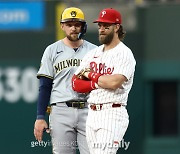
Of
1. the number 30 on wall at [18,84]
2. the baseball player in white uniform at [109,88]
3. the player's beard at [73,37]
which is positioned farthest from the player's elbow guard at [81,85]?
the number 30 on wall at [18,84]

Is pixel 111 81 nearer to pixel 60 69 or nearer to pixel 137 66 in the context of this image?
pixel 60 69

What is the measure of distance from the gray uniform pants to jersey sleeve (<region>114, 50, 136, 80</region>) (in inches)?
23.4

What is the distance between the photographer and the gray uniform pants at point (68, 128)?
521 cm

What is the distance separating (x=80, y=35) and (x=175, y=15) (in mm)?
4754

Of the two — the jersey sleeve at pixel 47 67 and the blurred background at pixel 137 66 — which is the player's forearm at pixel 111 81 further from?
the blurred background at pixel 137 66

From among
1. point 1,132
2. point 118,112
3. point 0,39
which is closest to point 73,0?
point 0,39

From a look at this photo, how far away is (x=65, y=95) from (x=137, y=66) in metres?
4.33

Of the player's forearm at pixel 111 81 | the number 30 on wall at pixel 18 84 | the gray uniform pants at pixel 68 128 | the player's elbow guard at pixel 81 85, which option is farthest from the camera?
the number 30 on wall at pixel 18 84

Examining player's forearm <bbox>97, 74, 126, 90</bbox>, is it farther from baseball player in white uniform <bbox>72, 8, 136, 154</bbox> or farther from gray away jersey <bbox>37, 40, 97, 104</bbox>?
gray away jersey <bbox>37, 40, 97, 104</bbox>

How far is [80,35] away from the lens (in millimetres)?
5320

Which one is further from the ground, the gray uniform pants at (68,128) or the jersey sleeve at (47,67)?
the jersey sleeve at (47,67)

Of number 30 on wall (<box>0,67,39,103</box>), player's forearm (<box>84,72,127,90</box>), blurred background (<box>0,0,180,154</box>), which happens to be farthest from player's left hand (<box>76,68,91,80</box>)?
number 30 on wall (<box>0,67,39,103</box>)

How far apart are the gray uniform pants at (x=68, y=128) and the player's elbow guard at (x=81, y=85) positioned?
0.27 metres

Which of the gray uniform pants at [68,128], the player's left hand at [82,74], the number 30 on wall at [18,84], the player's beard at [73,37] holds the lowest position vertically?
the gray uniform pants at [68,128]
